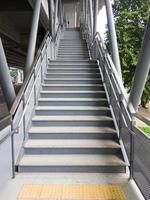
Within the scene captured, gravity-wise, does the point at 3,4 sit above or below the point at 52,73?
above

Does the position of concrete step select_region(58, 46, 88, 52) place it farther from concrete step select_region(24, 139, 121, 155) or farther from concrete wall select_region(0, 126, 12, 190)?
concrete wall select_region(0, 126, 12, 190)

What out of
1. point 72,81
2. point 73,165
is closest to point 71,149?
point 73,165

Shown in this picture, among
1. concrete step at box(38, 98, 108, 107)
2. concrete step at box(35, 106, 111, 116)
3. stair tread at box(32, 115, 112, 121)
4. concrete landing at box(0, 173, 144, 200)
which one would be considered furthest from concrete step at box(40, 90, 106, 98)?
concrete landing at box(0, 173, 144, 200)

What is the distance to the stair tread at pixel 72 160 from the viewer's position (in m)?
4.11

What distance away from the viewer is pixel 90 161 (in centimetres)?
421

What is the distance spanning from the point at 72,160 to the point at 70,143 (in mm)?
438

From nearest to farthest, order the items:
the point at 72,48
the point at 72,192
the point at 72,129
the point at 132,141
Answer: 1. the point at 72,192
2. the point at 132,141
3. the point at 72,129
4. the point at 72,48

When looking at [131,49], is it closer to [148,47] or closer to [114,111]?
[114,111]

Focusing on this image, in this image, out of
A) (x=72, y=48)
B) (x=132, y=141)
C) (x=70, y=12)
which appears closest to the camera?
(x=132, y=141)

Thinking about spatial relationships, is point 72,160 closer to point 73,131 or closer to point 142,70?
point 73,131

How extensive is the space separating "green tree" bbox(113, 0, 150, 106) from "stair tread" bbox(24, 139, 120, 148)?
12650 mm

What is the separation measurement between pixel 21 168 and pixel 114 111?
1946 mm

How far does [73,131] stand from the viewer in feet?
16.0

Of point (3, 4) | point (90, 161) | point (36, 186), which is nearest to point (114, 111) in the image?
point (90, 161)
